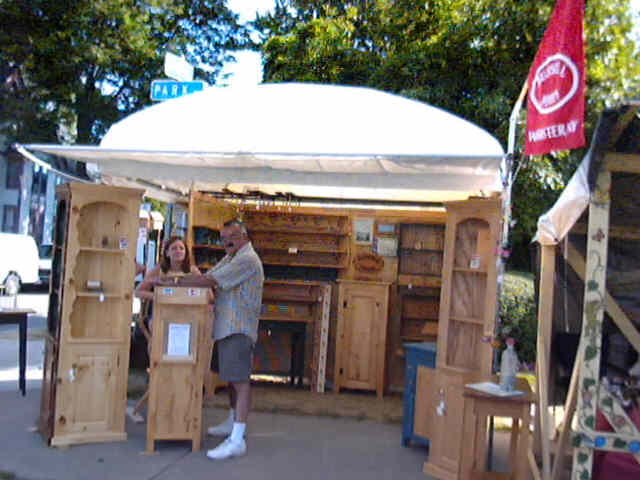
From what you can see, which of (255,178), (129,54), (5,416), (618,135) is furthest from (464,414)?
(129,54)

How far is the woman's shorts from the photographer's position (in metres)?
5.72

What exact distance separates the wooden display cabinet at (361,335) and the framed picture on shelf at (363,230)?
0.69m

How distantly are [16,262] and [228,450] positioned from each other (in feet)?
48.1

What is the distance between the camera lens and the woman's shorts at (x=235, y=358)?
5.72 m

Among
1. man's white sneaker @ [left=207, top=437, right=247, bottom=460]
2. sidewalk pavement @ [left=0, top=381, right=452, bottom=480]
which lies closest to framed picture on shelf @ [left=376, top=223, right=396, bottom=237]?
sidewalk pavement @ [left=0, top=381, right=452, bottom=480]

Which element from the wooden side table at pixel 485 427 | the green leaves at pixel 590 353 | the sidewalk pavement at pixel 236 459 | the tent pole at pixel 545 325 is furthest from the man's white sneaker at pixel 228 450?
the green leaves at pixel 590 353

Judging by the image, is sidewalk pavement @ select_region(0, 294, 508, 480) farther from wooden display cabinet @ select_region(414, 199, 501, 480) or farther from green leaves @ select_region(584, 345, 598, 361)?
green leaves @ select_region(584, 345, 598, 361)

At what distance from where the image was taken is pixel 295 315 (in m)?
8.63

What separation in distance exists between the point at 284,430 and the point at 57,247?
8.86ft

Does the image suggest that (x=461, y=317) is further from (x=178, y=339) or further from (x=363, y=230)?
(x=363, y=230)

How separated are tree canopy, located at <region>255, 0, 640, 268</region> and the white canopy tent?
365 cm

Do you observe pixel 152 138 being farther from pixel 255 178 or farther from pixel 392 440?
pixel 392 440

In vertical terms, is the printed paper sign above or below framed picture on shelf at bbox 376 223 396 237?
below

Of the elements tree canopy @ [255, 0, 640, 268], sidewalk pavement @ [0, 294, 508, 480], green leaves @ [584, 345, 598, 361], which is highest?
tree canopy @ [255, 0, 640, 268]
